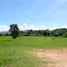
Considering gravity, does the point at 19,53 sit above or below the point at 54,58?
above

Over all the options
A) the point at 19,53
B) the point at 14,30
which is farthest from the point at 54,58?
the point at 14,30

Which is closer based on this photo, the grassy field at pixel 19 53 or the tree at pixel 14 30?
the grassy field at pixel 19 53

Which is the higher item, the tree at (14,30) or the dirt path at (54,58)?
the tree at (14,30)

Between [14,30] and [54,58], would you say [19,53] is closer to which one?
[54,58]

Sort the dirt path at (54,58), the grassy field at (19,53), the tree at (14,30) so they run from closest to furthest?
the dirt path at (54,58) → the grassy field at (19,53) → the tree at (14,30)

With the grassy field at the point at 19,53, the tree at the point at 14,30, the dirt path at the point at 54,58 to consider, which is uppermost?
the tree at the point at 14,30

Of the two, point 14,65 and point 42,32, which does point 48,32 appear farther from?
point 14,65

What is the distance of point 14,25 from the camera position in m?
76.9

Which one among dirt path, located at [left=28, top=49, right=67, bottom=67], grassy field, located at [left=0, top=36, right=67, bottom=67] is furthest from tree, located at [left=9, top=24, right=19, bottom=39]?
dirt path, located at [left=28, top=49, right=67, bottom=67]

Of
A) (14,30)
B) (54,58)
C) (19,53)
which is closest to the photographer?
(54,58)

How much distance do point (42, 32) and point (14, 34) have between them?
57675 mm

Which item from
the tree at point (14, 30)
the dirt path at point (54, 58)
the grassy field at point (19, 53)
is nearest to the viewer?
the dirt path at point (54, 58)

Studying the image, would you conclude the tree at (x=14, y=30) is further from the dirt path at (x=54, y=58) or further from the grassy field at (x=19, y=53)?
the dirt path at (x=54, y=58)

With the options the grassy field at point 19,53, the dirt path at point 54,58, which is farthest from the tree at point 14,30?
the dirt path at point 54,58
